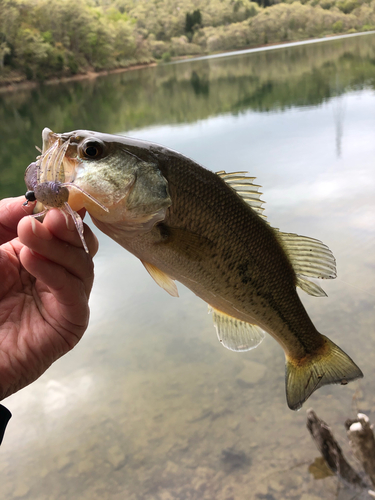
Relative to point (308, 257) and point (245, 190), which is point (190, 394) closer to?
point (308, 257)

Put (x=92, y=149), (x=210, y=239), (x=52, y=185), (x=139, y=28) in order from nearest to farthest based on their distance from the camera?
(x=52, y=185), (x=92, y=149), (x=210, y=239), (x=139, y=28)

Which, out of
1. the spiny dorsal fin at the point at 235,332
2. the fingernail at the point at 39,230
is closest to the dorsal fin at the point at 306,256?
the spiny dorsal fin at the point at 235,332

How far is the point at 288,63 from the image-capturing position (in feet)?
136

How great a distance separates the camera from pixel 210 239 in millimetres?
1548

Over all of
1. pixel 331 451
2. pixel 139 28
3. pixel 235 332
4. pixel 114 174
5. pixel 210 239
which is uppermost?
pixel 139 28

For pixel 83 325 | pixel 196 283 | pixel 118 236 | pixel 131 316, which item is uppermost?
pixel 118 236

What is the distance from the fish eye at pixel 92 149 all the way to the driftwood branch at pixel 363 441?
10.2 ft

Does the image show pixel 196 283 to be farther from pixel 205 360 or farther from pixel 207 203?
pixel 205 360

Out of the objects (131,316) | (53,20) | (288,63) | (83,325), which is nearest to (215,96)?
(288,63)

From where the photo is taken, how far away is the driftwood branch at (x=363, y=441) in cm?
330

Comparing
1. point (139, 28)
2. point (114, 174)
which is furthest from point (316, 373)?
point (139, 28)

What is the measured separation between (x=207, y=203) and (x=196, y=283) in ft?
1.08

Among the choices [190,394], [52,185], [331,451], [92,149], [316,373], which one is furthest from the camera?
[190,394]

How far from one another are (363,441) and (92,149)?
334 centimetres
